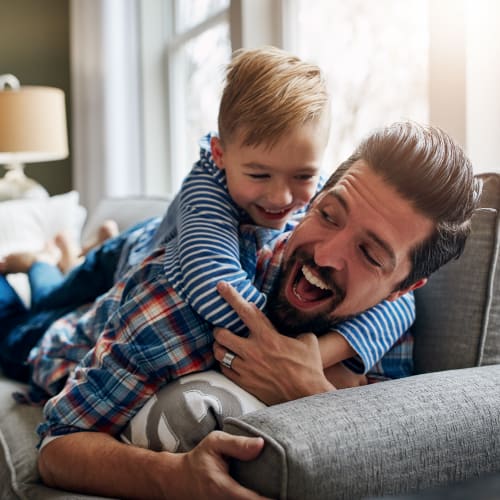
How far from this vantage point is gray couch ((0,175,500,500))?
2.96ft

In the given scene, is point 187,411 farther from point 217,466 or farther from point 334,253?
point 334,253

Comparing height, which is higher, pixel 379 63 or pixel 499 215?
pixel 379 63

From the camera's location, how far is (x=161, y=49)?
13.9ft

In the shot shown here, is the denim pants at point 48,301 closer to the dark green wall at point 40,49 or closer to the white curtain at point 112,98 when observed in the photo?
the white curtain at point 112,98

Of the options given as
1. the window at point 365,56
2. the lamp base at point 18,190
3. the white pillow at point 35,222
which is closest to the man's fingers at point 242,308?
the window at point 365,56

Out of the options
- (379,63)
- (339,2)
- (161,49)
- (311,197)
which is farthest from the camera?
(161,49)

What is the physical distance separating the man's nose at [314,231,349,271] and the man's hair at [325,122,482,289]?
108 mm

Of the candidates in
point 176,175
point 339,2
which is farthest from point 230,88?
point 176,175

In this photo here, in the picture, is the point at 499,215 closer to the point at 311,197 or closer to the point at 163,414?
the point at 311,197

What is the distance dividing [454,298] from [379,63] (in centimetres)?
Result: 146

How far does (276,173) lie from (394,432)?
572 mm

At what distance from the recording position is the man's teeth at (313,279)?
1162mm

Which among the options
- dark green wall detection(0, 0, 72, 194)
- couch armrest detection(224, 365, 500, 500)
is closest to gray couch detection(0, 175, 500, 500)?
couch armrest detection(224, 365, 500, 500)

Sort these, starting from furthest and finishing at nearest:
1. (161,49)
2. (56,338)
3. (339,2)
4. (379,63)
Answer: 1. (161,49)
2. (339,2)
3. (379,63)
4. (56,338)
